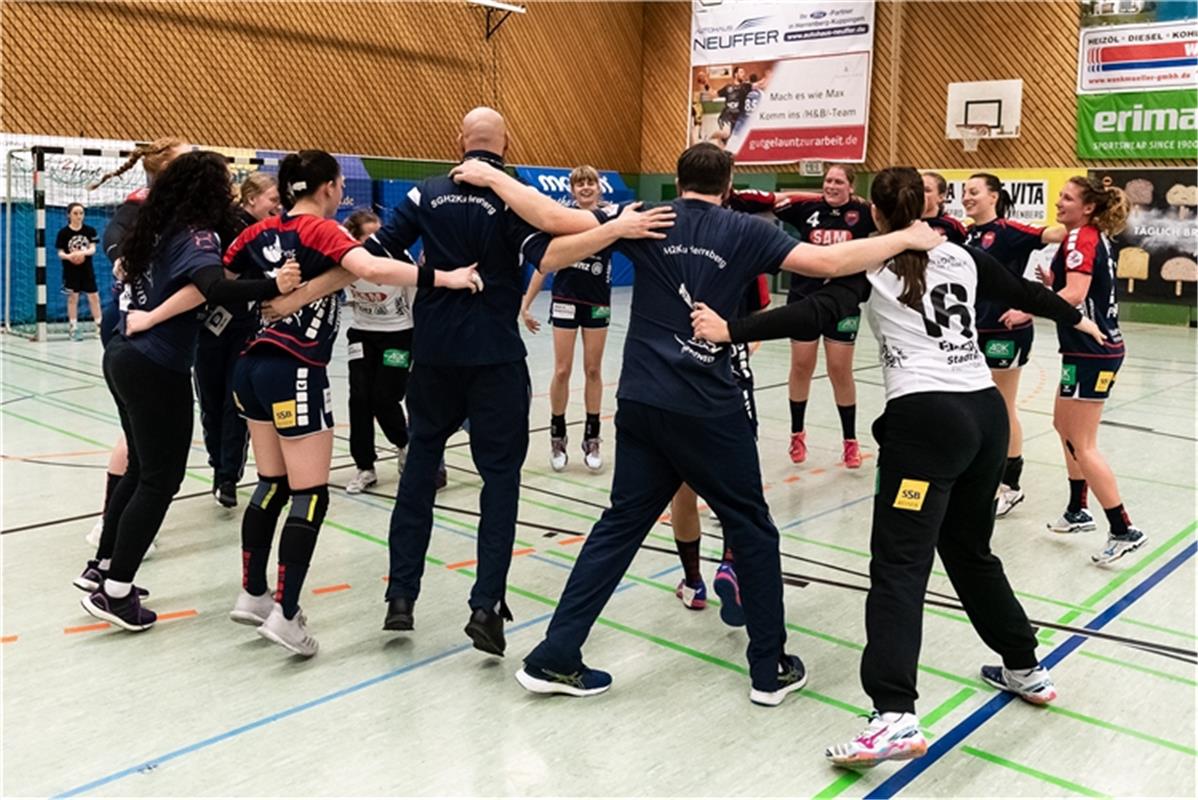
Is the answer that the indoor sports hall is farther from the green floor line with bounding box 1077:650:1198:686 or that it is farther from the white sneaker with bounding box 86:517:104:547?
the white sneaker with bounding box 86:517:104:547

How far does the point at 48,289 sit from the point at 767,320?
12545 millimetres

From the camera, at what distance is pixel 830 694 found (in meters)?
3.62

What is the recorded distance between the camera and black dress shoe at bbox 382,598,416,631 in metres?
3.88

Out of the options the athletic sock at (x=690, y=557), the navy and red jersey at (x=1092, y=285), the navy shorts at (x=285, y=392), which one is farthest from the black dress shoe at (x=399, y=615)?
the navy and red jersey at (x=1092, y=285)

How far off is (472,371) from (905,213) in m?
1.60

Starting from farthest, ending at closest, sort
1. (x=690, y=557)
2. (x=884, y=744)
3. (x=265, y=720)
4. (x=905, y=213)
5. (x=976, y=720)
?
1. (x=690, y=557)
2. (x=976, y=720)
3. (x=265, y=720)
4. (x=905, y=213)
5. (x=884, y=744)

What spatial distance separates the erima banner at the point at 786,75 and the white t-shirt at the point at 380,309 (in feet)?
46.5

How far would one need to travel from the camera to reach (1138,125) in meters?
16.8

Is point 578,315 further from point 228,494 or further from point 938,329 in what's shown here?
point 938,329

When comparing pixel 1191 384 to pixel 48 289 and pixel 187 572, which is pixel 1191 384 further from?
pixel 48 289

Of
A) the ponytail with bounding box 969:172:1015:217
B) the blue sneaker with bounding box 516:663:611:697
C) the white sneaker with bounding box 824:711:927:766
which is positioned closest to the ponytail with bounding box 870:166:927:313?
the white sneaker with bounding box 824:711:927:766

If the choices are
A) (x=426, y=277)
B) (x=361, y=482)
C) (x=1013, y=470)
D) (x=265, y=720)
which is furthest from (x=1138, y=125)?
(x=265, y=720)

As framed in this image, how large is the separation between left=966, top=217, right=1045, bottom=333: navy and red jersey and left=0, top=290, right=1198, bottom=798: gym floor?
3.79 feet

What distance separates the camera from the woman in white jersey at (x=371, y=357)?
20.0 ft
